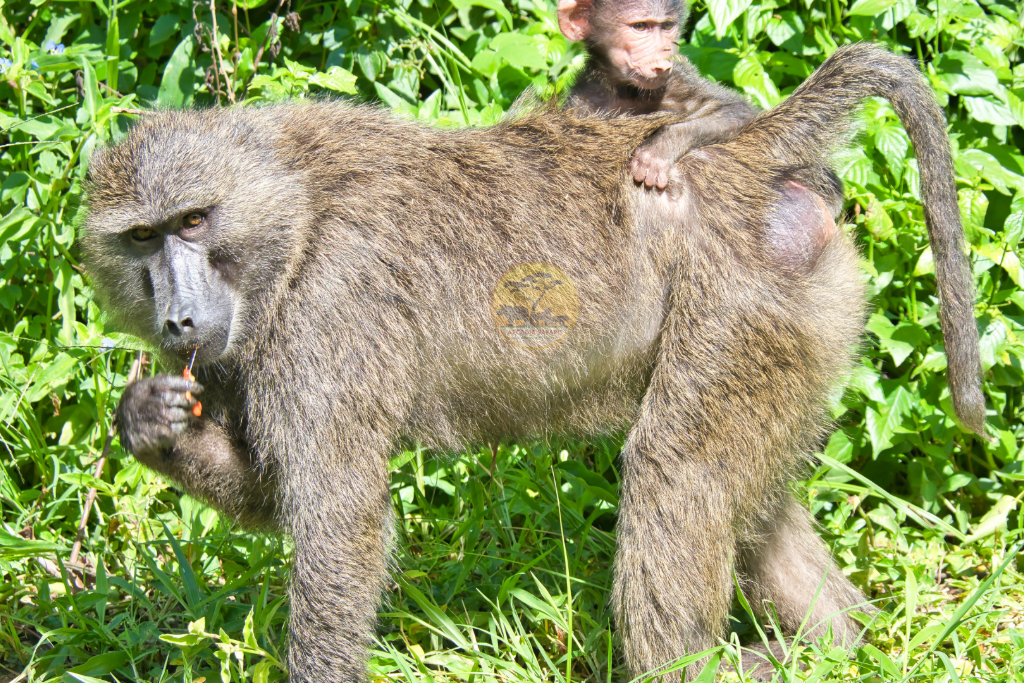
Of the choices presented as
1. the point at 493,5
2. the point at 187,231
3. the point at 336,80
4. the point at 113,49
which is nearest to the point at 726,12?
the point at 493,5

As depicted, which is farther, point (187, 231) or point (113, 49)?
point (113, 49)

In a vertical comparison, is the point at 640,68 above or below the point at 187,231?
above

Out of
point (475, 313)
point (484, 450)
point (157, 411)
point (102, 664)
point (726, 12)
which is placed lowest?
point (102, 664)

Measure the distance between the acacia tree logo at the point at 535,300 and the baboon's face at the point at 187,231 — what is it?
22.8 inches

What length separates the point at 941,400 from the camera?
326 cm

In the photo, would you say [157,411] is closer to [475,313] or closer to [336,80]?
[475,313]

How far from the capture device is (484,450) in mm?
3328

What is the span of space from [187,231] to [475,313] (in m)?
0.76

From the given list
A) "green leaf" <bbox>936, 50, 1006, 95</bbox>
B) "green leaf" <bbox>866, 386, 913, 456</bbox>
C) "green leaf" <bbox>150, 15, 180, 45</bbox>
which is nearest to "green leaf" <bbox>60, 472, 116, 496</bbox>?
"green leaf" <bbox>150, 15, 180, 45</bbox>

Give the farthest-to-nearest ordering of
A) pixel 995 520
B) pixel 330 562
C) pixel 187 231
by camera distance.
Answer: pixel 995 520 < pixel 187 231 < pixel 330 562

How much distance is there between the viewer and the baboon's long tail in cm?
245

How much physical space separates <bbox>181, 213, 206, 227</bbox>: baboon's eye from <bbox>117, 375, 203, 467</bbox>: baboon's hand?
15.5 inches

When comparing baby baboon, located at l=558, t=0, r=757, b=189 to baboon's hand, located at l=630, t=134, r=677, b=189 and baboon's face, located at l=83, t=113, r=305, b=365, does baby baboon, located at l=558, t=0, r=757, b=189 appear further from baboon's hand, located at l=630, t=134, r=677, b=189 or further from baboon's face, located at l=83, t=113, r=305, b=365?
baboon's face, located at l=83, t=113, r=305, b=365

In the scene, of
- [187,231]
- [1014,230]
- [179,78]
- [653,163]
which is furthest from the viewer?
[179,78]
